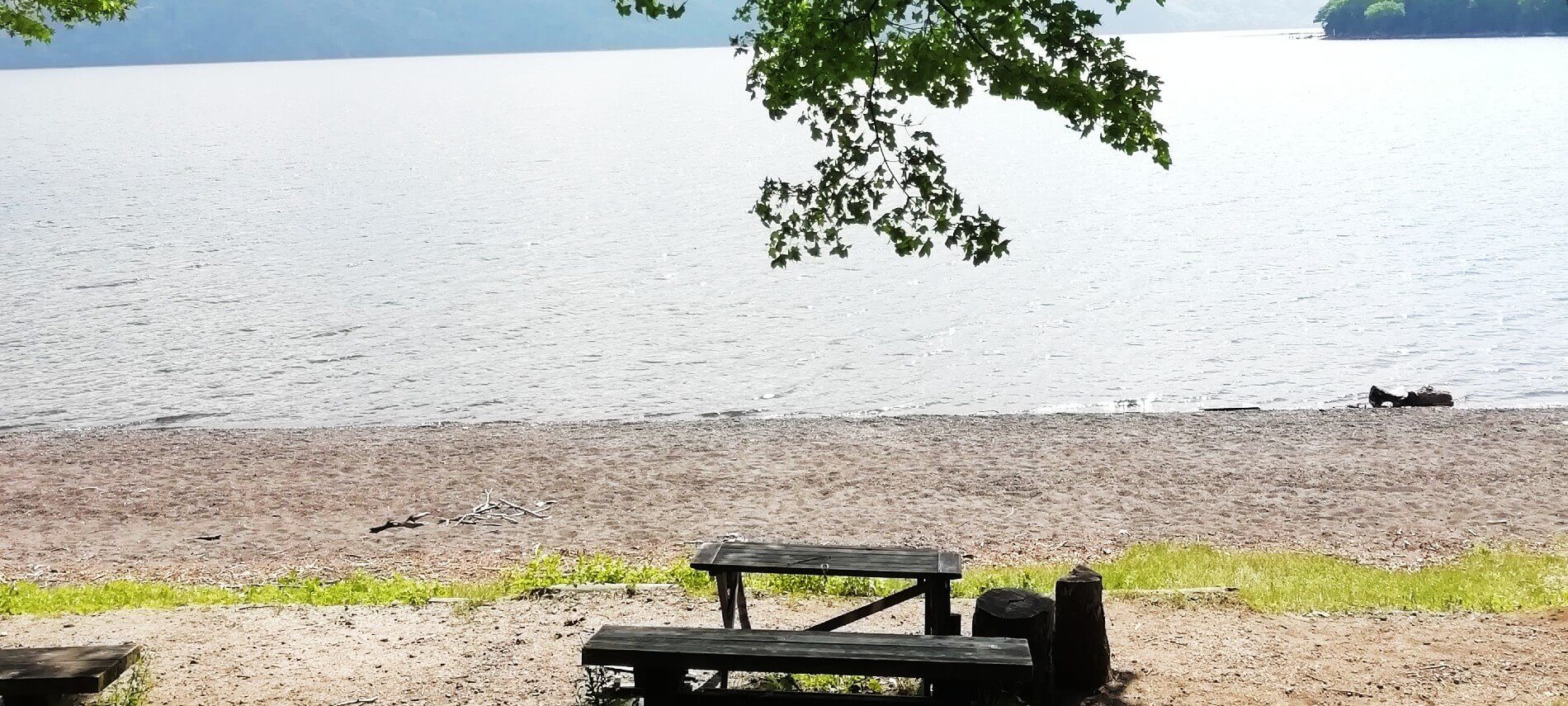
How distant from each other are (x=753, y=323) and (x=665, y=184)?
42.4 meters

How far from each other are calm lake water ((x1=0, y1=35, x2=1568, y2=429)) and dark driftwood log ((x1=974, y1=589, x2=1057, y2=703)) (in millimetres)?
16512

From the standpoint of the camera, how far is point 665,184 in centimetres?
7525

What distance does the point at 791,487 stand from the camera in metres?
16.6

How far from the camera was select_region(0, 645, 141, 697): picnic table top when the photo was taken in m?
5.90

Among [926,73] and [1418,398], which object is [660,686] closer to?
[926,73]

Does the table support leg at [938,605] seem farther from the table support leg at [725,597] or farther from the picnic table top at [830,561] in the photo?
the table support leg at [725,597]

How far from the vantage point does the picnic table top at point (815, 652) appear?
5.68m

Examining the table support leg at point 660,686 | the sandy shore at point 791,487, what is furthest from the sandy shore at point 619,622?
the sandy shore at point 791,487

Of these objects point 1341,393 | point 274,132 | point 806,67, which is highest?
point 274,132

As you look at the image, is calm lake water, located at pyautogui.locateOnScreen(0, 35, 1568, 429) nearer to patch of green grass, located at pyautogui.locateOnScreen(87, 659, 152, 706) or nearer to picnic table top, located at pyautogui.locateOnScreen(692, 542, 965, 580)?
patch of green grass, located at pyautogui.locateOnScreen(87, 659, 152, 706)

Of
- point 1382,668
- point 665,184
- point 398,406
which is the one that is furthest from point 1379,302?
point 665,184

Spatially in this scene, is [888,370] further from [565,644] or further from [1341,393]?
[565,644]

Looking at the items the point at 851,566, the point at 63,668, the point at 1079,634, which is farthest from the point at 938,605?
the point at 63,668

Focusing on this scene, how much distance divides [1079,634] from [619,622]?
3.31 m
